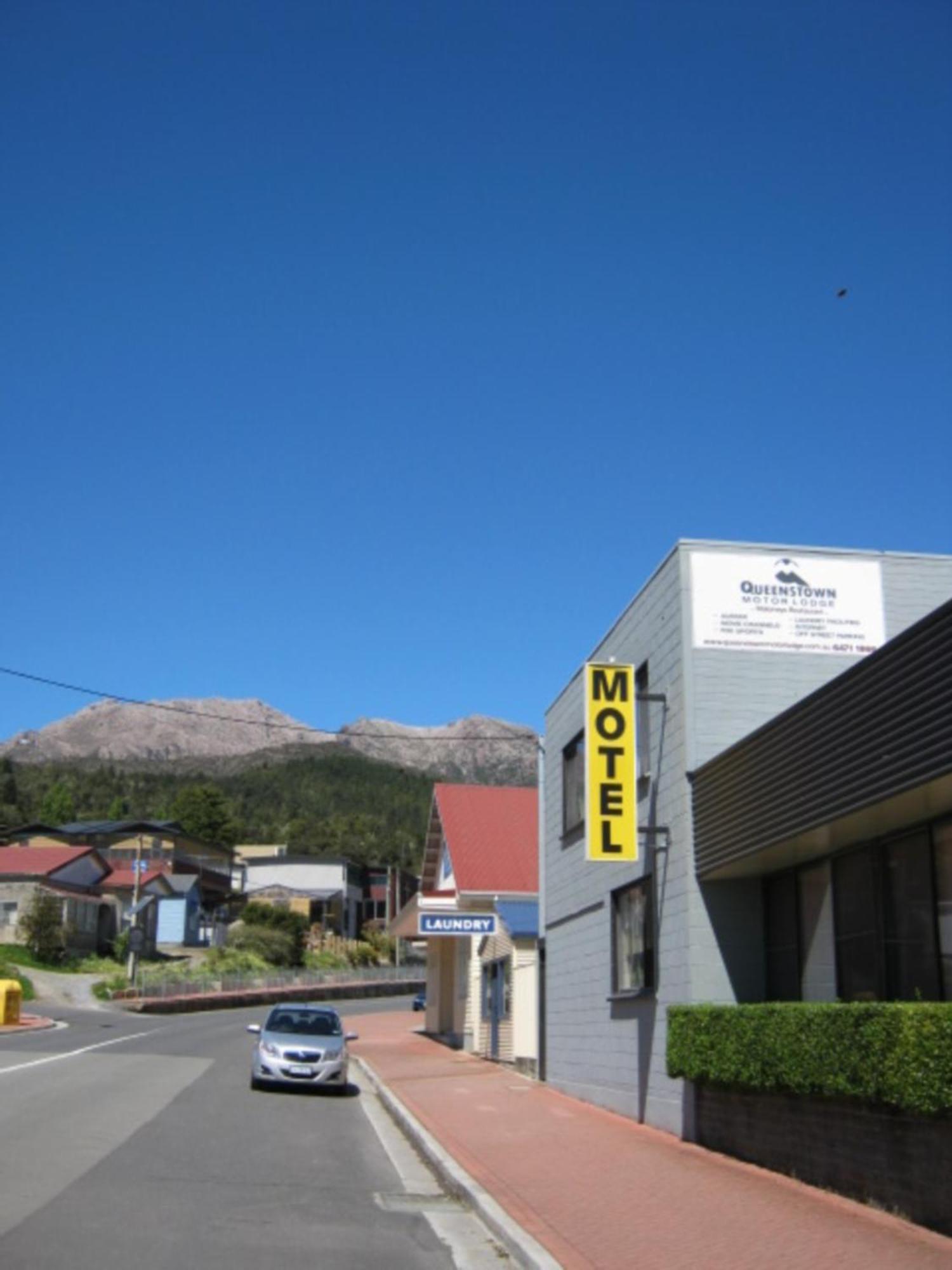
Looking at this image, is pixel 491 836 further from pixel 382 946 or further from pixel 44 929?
pixel 382 946

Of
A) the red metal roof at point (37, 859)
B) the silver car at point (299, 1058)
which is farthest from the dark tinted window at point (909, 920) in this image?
the red metal roof at point (37, 859)

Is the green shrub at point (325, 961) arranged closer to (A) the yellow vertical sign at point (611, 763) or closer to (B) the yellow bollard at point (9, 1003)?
(B) the yellow bollard at point (9, 1003)

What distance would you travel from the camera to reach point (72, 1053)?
2805cm

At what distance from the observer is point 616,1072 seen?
730 inches

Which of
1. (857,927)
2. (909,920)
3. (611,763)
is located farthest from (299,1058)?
(909,920)

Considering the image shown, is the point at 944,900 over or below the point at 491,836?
below

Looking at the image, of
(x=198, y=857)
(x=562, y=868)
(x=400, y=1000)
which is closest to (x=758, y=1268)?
(x=562, y=868)

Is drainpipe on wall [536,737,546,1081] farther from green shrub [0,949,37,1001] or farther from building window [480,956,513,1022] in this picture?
green shrub [0,949,37,1001]

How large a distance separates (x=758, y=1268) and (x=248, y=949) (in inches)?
2577

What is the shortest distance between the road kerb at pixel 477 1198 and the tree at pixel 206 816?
10894 cm

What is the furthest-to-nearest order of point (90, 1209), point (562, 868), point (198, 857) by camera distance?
1. point (198, 857)
2. point (562, 868)
3. point (90, 1209)

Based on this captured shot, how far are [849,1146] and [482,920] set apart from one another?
18.5 metres

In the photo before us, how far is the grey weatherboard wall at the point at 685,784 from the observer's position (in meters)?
15.4

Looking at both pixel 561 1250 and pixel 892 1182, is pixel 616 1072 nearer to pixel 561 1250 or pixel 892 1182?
pixel 892 1182
